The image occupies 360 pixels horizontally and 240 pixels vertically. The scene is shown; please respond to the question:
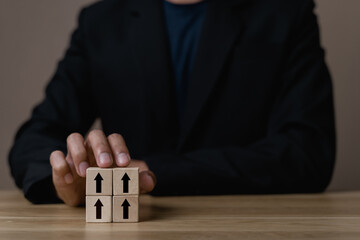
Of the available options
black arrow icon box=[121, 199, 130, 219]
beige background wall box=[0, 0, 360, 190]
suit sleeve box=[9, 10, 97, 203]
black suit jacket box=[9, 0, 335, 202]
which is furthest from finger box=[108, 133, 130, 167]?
beige background wall box=[0, 0, 360, 190]

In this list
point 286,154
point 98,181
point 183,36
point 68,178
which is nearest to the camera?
point 98,181

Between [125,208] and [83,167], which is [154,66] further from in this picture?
[125,208]

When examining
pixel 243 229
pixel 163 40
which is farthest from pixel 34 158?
pixel 243 229

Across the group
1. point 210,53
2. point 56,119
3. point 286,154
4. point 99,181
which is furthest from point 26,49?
point 99,181

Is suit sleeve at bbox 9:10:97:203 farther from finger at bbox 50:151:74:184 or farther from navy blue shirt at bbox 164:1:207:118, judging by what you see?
navy blue shirt at bbox 164:1:207:118

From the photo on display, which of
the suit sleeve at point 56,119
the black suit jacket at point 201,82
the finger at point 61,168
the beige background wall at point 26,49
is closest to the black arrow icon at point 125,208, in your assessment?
the finger at point 61,168

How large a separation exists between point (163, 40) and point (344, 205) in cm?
95

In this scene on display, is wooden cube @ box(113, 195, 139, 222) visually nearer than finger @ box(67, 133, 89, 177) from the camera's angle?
Yes

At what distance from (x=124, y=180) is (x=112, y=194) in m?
0.03

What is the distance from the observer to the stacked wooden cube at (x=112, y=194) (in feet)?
3.00

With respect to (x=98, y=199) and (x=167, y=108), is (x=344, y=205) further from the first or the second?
(x=167, y=108)

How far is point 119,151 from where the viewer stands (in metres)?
1.03

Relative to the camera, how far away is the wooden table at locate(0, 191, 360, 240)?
816 millimetres

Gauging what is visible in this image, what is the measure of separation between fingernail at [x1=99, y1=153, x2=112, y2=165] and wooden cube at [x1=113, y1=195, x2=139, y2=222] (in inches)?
3.0
